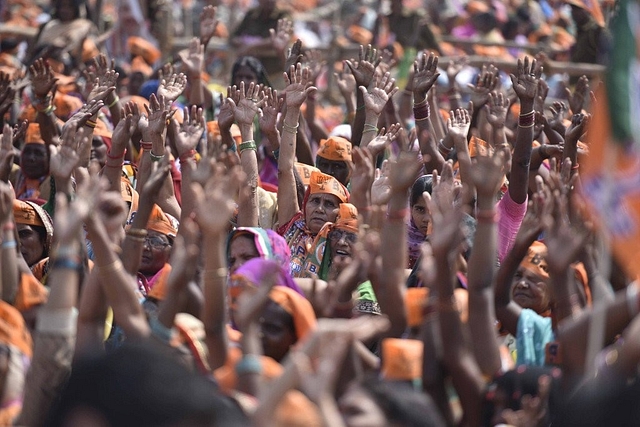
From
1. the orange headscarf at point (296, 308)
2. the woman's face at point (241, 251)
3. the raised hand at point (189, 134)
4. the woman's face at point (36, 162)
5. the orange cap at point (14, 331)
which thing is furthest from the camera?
the woman's face at point (36, 162)

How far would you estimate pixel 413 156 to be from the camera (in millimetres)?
4867

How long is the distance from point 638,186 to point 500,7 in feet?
45.2

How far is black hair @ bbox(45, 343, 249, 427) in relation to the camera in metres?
3.32

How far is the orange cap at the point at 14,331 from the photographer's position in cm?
443

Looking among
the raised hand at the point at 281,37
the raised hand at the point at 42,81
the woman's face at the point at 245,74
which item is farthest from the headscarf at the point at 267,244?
the raised hand at the point at 281,37

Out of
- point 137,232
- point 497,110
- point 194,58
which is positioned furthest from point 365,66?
point 137,232

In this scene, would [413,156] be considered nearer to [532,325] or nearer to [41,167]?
[532,325]

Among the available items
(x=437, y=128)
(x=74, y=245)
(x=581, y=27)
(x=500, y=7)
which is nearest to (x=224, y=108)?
(x=437, y=128)

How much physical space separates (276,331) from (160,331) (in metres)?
0.40

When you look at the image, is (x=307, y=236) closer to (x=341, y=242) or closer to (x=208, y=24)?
(x=341, y=242)

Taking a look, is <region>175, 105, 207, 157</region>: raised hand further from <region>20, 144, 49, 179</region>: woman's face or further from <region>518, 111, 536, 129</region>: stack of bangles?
<region>20, 144, 49, 179</region>: woman's face

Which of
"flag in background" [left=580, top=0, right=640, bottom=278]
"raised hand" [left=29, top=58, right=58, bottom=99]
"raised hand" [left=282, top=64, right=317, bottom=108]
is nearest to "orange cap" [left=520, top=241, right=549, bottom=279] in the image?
"flag in background" [left=580, top=0, right=640, bottom=278]

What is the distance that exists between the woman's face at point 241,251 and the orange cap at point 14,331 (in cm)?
122

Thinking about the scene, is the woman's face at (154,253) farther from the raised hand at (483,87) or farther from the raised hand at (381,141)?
the raised hand at (483,87)
